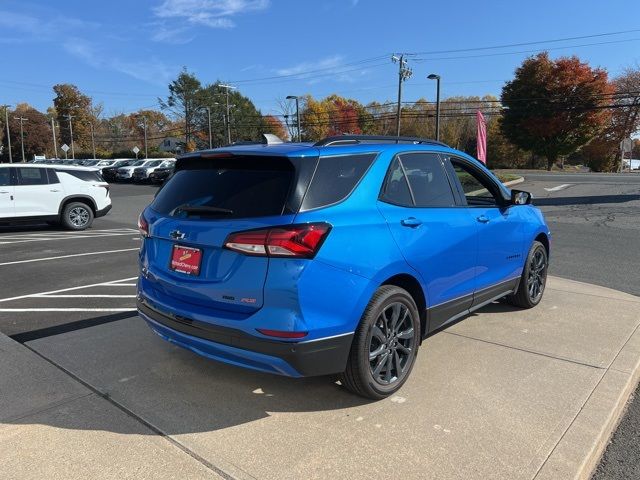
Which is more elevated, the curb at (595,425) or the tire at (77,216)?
the tire at (77,216)

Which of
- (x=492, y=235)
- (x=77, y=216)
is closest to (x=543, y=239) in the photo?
(x=492, y=235)

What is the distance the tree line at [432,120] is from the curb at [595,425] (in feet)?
151

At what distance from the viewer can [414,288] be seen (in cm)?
366

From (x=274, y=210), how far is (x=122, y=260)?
257 inches

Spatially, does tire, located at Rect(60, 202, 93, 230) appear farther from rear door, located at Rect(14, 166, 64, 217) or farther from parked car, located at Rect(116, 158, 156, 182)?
parked car, located at Rect(116, 158, 156, 182)

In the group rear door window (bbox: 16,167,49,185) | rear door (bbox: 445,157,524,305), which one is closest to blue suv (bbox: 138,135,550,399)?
rear door (bbox: 445,157,524,305)

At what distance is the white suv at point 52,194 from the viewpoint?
12.0 metres

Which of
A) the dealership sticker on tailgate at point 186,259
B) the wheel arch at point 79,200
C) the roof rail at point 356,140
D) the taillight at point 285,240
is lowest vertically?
the wheel arch at point 79,200

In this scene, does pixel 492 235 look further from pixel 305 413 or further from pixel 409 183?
pixel 305 413

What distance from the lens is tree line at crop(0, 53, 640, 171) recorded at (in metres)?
47.2

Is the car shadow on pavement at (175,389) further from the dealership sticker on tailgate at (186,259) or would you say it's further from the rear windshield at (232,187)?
the rear windshield at (232,187)

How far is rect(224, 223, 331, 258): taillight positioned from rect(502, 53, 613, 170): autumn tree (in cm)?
5035

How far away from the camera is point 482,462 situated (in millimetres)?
2729

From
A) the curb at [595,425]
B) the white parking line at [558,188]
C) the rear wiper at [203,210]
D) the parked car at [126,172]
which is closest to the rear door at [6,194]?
the rear wiper at [203,210]
